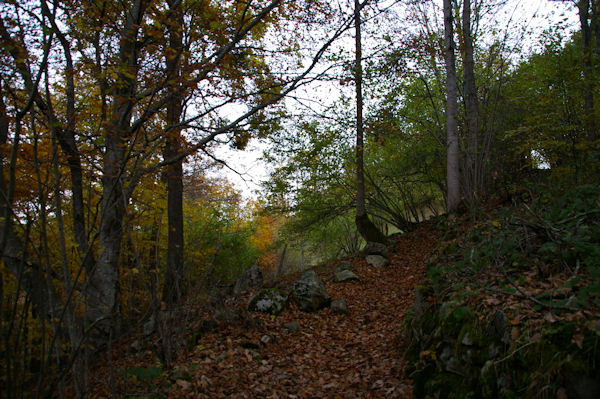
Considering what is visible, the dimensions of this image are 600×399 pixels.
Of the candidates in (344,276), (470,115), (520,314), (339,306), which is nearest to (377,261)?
(344,276)

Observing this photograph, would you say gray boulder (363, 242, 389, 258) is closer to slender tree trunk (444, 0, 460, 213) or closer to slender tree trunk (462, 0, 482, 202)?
slender tree trunk (444, 0, 460, 213)

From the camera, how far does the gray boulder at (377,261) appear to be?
9.04 m

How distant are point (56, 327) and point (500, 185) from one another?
8.38 meters

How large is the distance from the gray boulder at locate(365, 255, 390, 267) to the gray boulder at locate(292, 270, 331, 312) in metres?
2.75

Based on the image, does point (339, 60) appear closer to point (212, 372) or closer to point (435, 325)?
point (435, 325)

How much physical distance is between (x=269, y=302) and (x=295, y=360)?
159 centimetres

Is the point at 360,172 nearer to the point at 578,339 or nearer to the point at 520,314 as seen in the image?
the point at 520,314

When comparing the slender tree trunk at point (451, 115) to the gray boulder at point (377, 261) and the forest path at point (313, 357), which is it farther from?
the forest path at point (313, 357)

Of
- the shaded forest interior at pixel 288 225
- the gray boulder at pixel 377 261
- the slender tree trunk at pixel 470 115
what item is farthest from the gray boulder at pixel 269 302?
the slender tree trunk at pixel 470 115


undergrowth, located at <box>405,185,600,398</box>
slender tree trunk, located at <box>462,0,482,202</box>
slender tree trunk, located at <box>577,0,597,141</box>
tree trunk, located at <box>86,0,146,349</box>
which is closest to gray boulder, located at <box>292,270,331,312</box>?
undergrowth, located at <box>405,185,600,398</box>

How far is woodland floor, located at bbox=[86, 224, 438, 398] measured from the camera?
147 inches

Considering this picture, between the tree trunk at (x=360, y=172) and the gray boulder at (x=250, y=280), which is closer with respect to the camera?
the gray boulder at (x=250, y=280)

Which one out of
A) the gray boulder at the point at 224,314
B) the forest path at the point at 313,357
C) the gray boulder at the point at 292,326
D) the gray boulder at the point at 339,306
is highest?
the gray boulder at the point at 224,314

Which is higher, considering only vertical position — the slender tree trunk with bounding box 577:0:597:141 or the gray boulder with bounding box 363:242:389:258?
the slender tree trunk with bounding box 577:0:597:141
